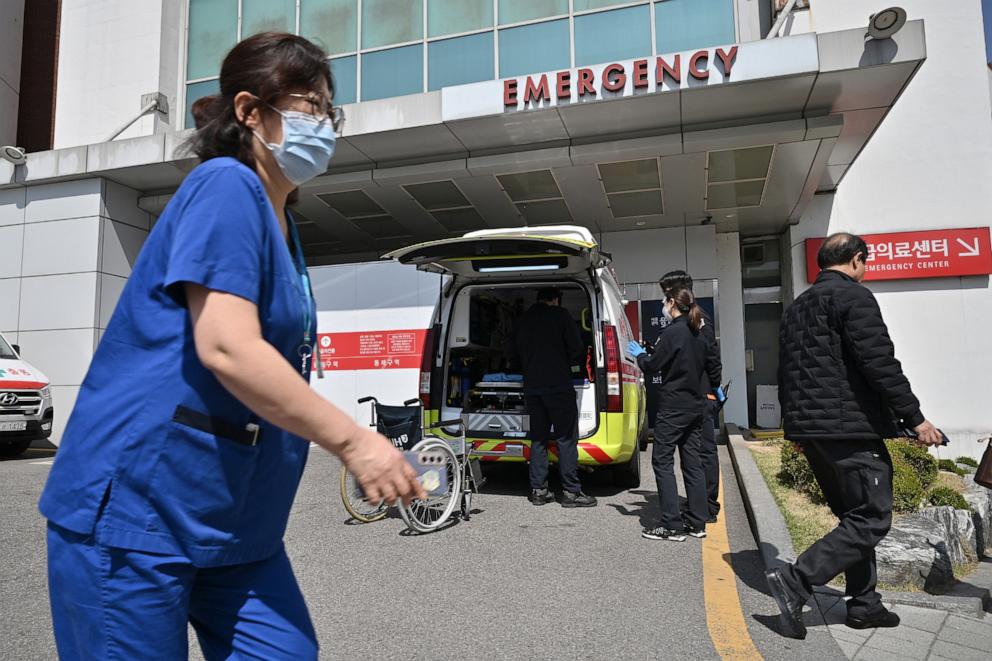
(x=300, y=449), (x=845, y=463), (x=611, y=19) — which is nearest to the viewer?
(x=300, y=449)

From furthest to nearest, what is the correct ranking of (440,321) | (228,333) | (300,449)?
1. (440,321)
2. (300,449)
3. (228,333)

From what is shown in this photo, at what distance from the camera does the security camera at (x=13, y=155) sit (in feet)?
39.9

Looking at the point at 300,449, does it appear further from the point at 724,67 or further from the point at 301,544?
the point at 724,67

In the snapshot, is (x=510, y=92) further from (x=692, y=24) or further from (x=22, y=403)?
(x=22, y=403)

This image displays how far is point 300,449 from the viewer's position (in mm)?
1405

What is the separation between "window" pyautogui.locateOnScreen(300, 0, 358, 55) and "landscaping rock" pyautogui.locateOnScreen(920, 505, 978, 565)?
11.4 m

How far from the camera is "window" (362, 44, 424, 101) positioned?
11.8 meters

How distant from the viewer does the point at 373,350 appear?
35.6 ft

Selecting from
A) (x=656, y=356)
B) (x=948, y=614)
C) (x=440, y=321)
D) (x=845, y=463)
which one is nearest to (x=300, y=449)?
(x=845, y=463)

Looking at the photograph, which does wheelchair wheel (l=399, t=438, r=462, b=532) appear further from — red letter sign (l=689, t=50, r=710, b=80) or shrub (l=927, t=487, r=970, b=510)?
red letter sign (l=689, t=50, r=710, b=80)

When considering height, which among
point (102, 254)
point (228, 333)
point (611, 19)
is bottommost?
point (228, 333)

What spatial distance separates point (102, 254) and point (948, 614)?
1301 cm

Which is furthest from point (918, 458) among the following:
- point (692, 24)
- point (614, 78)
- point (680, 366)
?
point (692, 24)

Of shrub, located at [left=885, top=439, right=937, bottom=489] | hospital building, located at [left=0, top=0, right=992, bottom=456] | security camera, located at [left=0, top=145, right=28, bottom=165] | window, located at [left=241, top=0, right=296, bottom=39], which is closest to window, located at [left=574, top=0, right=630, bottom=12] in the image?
hospital building, located at [left=0, top=0, right=992, bottom=456]
